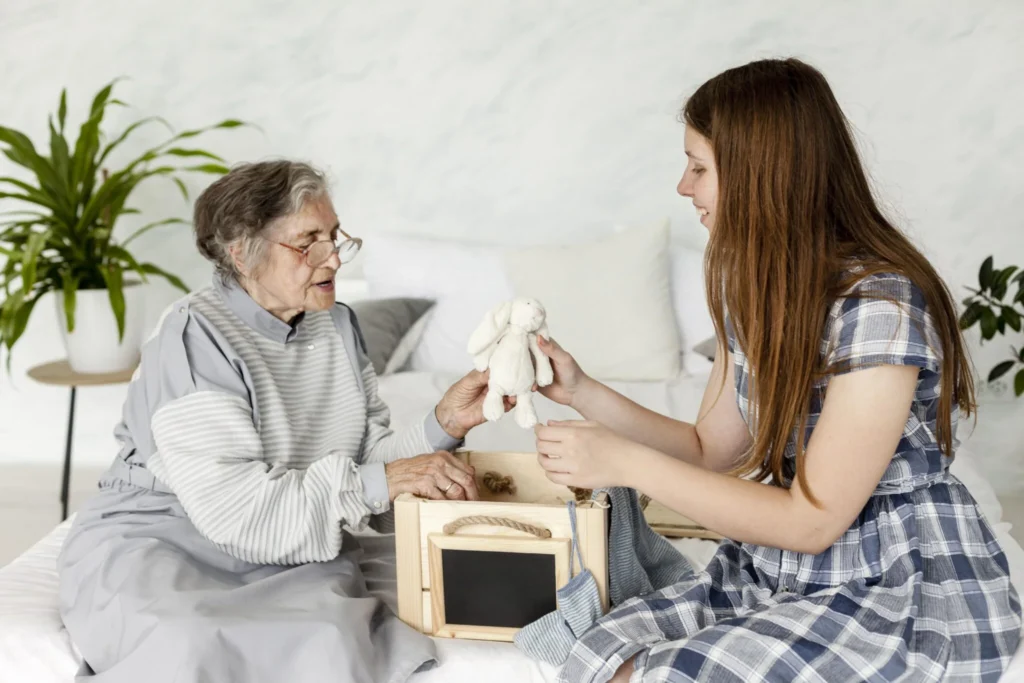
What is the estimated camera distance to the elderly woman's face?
1731 mm

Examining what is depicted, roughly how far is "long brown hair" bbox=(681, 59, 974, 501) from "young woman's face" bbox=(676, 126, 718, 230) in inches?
1.7

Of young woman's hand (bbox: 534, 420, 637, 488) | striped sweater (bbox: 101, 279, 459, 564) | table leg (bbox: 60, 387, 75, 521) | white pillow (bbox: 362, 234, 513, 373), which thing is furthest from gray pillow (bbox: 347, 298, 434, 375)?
young woman's hand (bbox: 534, 420, 637, 488)

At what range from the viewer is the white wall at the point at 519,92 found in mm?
3154

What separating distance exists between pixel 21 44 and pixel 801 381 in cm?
307

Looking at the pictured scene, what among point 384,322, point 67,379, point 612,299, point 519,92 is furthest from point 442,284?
point 67,379

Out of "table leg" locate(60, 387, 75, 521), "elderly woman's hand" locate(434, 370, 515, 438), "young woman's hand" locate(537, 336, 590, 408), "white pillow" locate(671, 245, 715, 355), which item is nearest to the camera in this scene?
"young woman's hand" locate(537, 336, 590, 408)

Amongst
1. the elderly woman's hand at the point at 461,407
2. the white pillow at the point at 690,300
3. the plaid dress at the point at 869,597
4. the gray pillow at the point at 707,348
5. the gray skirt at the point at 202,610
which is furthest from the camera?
the white pillow at the point at 690,300

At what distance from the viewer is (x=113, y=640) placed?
1432mm

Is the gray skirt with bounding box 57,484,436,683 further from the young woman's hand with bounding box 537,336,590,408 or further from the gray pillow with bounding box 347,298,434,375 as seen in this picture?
the gray pillow with bounding box 347,298,434,375

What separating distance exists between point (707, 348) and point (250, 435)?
1.58 m

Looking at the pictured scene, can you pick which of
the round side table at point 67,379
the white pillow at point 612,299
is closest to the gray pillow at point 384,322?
Answer: the white pillow at point 612,299

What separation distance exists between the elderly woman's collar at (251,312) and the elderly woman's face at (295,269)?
29mm

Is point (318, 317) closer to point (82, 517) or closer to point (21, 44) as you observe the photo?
point (82, 517)

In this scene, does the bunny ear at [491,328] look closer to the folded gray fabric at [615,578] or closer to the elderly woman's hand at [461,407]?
the elderly woman's hand at [461,407]
